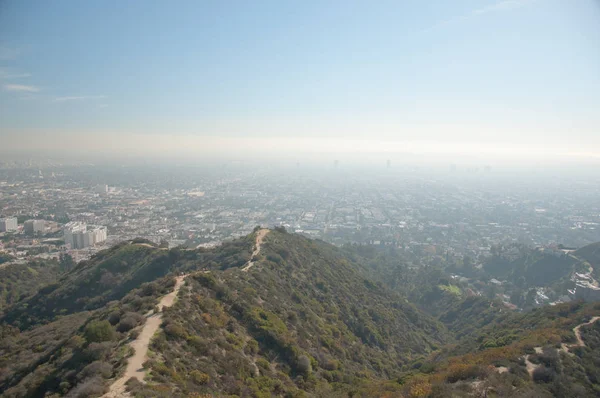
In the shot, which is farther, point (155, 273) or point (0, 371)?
point (155, 273)

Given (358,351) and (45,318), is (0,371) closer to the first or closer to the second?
(45,318)

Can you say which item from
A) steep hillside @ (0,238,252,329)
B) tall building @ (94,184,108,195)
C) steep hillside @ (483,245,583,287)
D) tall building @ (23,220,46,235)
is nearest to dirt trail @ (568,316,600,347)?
steep hillside @ (0,238,252,329)

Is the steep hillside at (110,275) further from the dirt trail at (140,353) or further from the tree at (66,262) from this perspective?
the tree at (66,262)

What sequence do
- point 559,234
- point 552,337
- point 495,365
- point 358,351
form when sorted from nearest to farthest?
point 495,365 → point 552,337 → point 358,351 → point 559,234

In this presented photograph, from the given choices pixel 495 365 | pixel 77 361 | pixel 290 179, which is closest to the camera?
pixel 77 361

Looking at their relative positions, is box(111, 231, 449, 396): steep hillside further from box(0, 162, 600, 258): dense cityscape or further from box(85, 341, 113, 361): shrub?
box(0, 162, 600, 258): dense cityscape

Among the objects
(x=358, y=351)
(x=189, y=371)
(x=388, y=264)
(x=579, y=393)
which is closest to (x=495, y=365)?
(x=579, y=393)

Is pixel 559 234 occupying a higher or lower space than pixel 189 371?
lower
